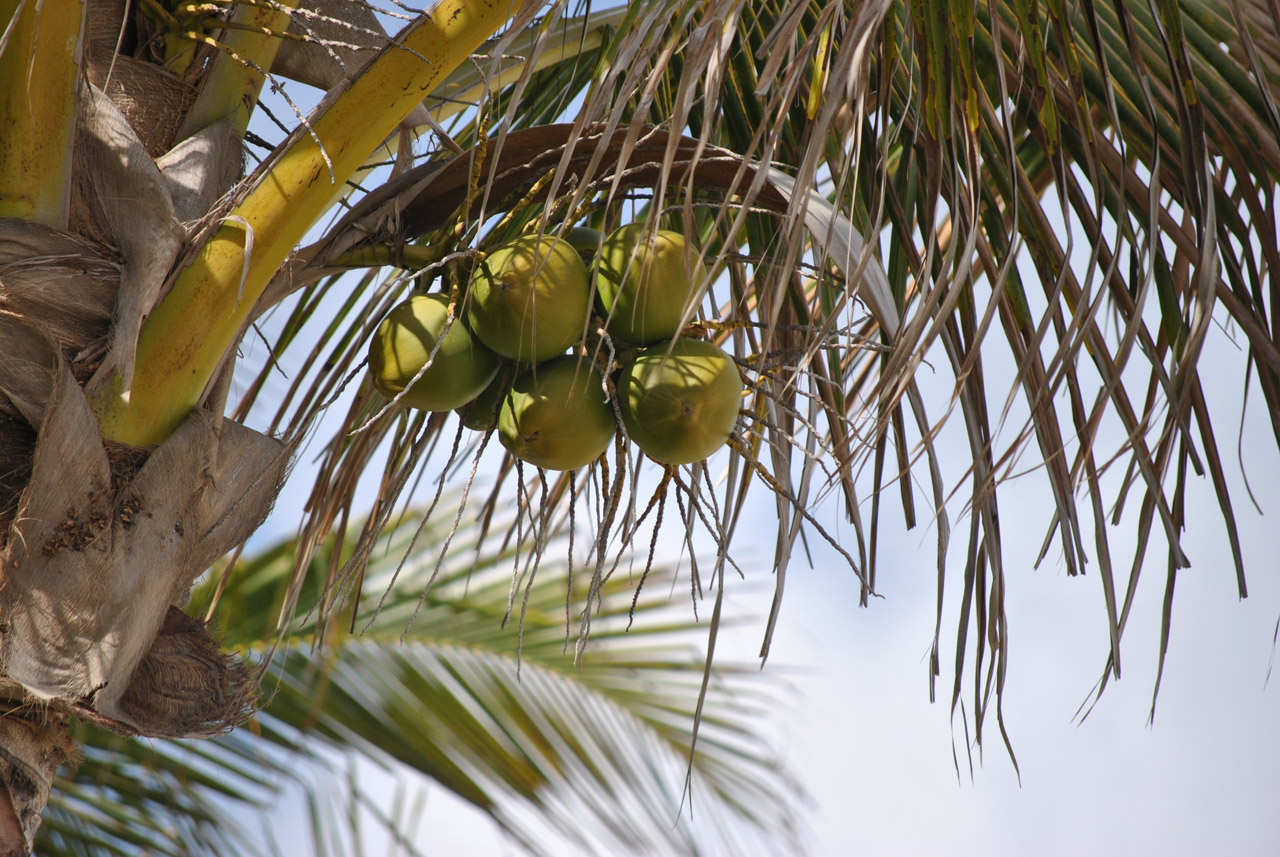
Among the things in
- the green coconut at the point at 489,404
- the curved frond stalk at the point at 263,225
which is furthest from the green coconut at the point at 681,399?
the curved frond stalk at the point at 263,225

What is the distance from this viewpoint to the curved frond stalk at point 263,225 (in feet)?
2.79

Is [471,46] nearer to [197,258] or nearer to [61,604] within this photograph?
[197,258]

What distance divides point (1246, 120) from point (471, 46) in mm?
744

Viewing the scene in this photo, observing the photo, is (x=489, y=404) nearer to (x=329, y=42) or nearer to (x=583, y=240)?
(x=583, y=240)

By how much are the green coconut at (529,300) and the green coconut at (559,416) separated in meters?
0.02

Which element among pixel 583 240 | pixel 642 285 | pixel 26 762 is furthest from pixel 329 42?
pixel 26 762

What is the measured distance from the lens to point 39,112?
2.78 feet

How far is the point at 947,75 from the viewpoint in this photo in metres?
0.87

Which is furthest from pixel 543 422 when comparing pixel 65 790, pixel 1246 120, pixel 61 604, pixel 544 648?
pixel 65 790

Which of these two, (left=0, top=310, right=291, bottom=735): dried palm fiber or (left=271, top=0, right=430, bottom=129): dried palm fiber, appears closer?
(left=0, top=310, right=291, bottom=735): dried palm fiber

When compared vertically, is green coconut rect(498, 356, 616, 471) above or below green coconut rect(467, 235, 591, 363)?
below

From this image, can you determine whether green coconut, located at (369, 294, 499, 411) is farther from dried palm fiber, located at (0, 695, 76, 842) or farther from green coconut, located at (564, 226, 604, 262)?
dried palm fiber, located at (0, 695, 76, 842)

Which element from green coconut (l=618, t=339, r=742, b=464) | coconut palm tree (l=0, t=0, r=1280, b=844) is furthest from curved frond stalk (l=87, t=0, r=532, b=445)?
green coconut (l=618, t=339, r=742, b=464)

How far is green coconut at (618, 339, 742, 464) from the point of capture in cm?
79
